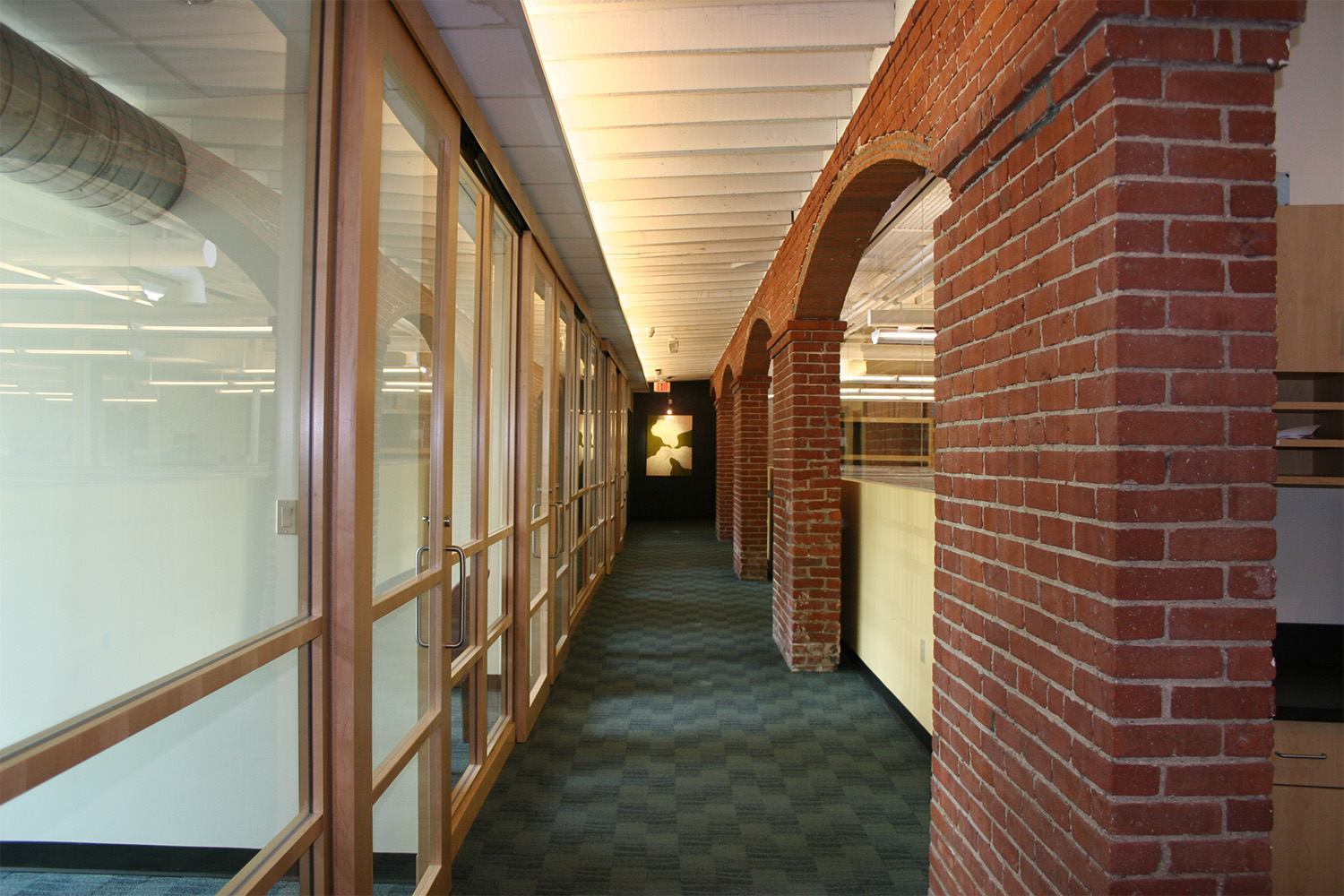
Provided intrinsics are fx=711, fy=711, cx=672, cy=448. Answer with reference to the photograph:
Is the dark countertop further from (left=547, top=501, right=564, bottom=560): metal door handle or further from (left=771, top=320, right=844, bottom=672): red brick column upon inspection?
(left=547, top=501, right=564, bottom=560): metal door handle

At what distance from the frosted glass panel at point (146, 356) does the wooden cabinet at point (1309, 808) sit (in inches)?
113

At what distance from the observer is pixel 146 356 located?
3.54 feet

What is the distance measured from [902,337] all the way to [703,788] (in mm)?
4414

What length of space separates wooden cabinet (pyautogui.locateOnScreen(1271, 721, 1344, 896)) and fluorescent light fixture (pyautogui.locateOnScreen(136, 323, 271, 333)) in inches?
118

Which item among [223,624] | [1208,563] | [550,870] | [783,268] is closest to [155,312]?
[223,624]

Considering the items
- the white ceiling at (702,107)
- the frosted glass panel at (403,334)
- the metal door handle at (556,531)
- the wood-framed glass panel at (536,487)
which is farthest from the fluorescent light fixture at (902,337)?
the frosted glass panel at (403,334)

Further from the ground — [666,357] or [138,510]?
[666,357]

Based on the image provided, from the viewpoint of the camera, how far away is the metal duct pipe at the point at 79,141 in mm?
837

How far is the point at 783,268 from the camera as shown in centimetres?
534

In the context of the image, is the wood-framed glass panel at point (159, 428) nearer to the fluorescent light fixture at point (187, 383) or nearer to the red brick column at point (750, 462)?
the fluorescent light fixture at point (187, 383)

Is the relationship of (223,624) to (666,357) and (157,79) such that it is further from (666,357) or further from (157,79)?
(666,357)

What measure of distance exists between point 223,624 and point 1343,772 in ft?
10.1

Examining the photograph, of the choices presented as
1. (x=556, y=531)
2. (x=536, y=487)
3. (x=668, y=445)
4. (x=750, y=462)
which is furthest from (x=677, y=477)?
(x=536, y=487)

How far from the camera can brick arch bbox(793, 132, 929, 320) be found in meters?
2.82
